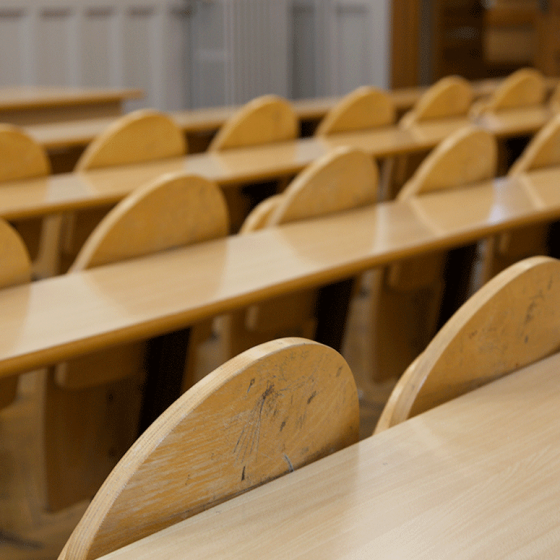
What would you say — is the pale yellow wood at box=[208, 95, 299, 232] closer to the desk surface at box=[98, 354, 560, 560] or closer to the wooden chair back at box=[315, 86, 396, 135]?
the wooden chair back at box=[315, 86, 396, 135]

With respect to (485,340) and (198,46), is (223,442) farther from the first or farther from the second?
(198,46)

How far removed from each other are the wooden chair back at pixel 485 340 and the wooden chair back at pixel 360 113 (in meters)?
2.70

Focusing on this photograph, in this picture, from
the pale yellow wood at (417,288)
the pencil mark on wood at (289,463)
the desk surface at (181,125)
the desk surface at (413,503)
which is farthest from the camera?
the desk surface at (181,125)

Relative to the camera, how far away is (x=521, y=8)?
9359mm

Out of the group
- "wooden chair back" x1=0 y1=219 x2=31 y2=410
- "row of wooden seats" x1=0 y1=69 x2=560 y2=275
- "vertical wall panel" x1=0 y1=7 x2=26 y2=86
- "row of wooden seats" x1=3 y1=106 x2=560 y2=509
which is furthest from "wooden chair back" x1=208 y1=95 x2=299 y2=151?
"vertical wall panel" x1=0 y1=7 x2=26 y2=86

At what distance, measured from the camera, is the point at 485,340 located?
1.05 m

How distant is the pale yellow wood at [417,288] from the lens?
2.28 m

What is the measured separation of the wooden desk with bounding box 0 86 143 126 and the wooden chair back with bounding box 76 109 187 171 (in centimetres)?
152

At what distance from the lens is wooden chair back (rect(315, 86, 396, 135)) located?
12.3 feet

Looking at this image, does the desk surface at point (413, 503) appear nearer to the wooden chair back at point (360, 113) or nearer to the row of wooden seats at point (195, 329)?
the row of wooden seats at point (195, 329)

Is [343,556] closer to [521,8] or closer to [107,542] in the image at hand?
[107,542]

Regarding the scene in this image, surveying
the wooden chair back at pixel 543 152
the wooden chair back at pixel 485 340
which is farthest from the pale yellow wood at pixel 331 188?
the wooden chair back at pixel 485 340

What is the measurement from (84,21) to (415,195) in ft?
15.8

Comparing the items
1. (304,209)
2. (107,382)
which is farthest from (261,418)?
(304,209)
